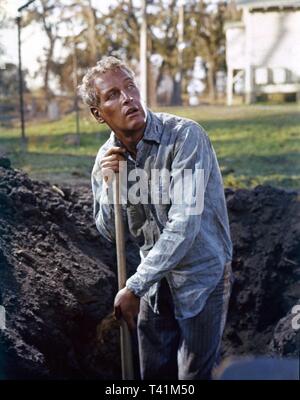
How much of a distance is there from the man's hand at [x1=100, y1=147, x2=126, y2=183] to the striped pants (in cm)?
42

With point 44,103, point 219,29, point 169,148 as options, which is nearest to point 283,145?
point 219,29

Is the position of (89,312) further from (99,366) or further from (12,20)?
(12,20)

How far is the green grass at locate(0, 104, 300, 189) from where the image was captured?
3818 mm

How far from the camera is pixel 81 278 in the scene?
3.40 m

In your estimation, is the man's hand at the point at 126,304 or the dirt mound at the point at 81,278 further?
the dirt mound at the point at 81,278

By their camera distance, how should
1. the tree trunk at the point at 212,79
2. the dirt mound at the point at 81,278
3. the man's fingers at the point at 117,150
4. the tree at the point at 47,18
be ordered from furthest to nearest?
the tree trunk at the point at 212,79, the tree at the point at 47,18, the dirt mound at the point at 81,278, the man's fingers at the point at 117,150

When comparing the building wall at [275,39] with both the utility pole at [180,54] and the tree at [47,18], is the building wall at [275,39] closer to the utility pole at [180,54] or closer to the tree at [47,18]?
the utility pole at [180,54]

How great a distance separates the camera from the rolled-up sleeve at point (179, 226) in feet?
8.18

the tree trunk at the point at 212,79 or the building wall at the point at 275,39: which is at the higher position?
the building wall at the point at 275,39

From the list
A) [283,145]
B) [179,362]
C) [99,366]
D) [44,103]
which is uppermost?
[44,103]

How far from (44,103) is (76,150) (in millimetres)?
301

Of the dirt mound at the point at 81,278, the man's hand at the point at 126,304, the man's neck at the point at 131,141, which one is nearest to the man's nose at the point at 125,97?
the man's neck at the point at 131,141
